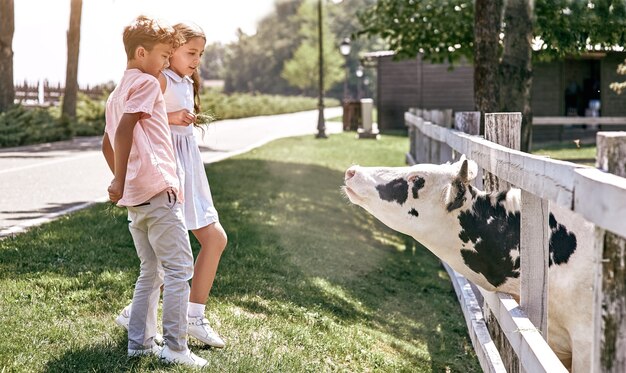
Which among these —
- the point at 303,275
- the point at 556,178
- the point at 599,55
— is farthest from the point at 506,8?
the point at 599,55

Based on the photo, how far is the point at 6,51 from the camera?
24.5 meters

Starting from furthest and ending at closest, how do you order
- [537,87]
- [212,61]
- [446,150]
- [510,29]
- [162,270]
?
[212,61], [537,87], [510,29], [446,150], [162,270]

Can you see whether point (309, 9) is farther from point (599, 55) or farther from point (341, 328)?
point (341, 328)

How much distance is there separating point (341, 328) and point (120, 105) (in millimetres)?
2440

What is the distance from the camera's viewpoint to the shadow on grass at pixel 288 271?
19.9 ft

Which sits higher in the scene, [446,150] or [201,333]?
[446,150]

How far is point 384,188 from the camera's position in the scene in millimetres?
5090

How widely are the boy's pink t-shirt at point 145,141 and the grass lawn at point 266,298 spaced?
884 mm

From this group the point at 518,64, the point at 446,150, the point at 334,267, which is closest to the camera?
the point at 334,267

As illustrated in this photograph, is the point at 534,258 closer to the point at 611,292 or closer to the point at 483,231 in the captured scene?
the point at 483,231

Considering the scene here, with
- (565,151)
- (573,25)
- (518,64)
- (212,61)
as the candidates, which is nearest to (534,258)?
(518,64)

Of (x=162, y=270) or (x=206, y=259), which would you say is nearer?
(x=162, y=270)

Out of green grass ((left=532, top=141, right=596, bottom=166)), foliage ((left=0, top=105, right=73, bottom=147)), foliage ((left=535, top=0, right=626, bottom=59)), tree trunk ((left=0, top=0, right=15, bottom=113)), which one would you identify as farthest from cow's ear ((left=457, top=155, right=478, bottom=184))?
tree trunk ((left=0, top=0, right=15, bottom=113))

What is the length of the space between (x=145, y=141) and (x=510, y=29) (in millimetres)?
8461
